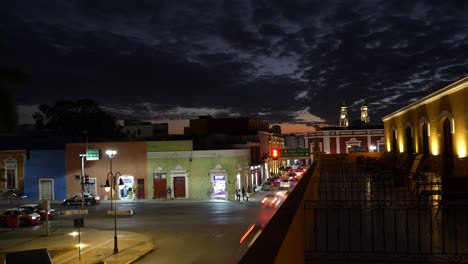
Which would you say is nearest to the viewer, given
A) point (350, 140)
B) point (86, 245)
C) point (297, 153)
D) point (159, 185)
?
point (86, 245)

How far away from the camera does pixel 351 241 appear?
6.93 meters

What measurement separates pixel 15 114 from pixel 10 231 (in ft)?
49.5

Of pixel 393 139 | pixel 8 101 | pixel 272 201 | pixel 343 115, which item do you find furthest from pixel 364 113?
pixel 8 101

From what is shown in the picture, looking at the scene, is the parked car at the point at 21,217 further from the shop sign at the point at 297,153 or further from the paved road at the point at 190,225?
the shop sign at the point at 297,153

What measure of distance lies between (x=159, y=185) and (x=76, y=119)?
31051 millimetres

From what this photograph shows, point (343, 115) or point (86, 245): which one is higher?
point (343, 115)

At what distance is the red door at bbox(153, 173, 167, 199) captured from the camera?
38594mm

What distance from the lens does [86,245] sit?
21.7 meters

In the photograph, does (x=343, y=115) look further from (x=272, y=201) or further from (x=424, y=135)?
(x=424, y=135)

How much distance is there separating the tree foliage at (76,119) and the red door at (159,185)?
28062 millimetres

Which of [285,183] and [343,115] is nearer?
[285,183]

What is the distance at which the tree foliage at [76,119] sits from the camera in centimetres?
6300

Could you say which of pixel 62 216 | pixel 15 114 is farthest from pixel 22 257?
pixel 62 216

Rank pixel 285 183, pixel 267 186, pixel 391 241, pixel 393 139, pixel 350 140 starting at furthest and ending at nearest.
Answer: pixel 350 140, pixel 285 183, pixel 267 186, pixel 393 139, pixel 391 241
